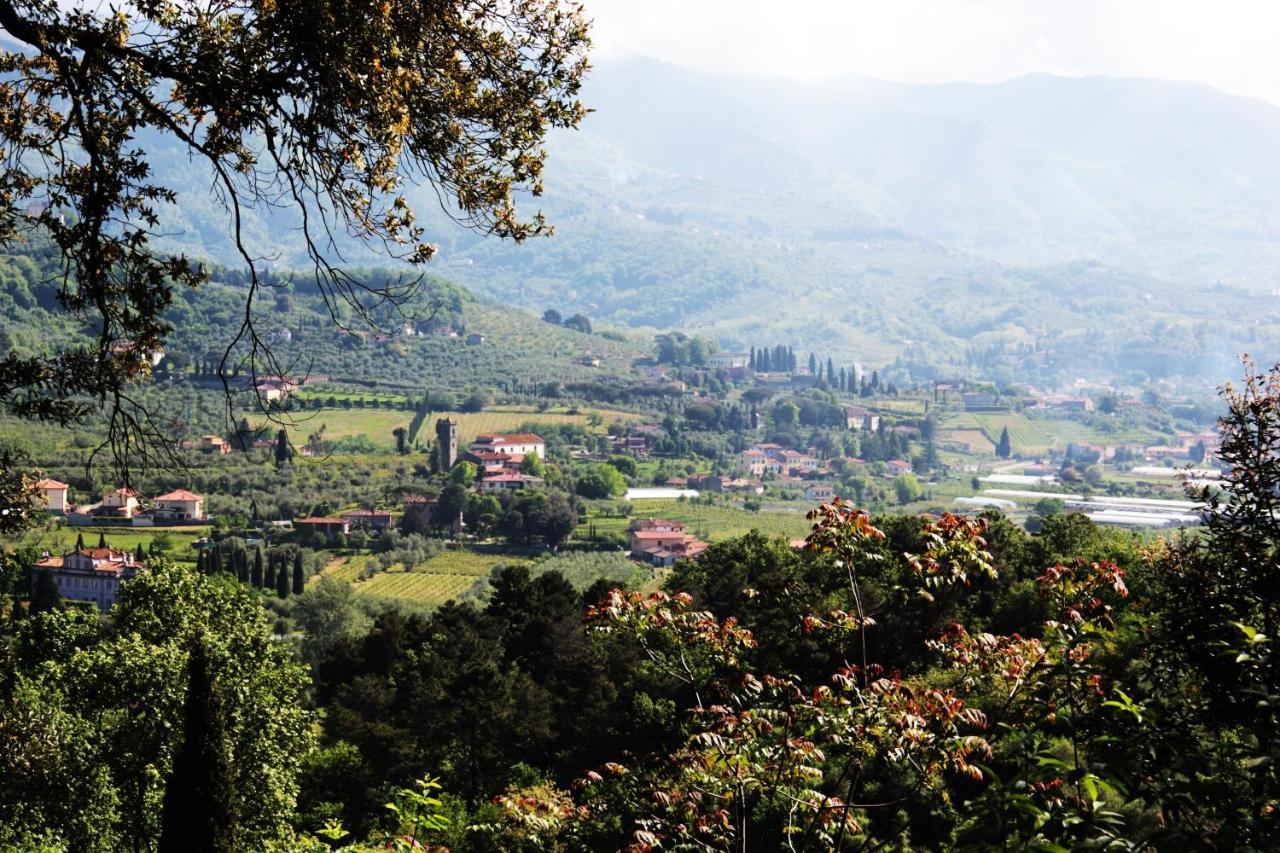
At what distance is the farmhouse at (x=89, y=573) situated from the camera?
45.3 metres

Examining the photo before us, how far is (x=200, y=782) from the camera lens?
10.3 meters

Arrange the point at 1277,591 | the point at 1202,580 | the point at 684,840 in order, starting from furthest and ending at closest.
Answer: the point at 1202,580
the point at 684,840
the point at 1277,591

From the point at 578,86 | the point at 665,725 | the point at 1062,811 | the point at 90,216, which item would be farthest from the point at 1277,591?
the point at 665,725

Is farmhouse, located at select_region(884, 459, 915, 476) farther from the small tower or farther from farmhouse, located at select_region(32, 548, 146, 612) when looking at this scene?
farmhouse, located at select_region(32, 548, 146, 612)

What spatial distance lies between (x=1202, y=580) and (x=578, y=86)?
3.75 metres

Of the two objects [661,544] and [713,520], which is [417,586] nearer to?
[661,544]

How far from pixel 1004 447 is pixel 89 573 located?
9072 centimetres

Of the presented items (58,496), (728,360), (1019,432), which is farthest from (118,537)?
(728,360)

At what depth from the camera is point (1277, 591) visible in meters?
4.70

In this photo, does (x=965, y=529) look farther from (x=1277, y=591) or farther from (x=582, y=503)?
(x=582, y=503)

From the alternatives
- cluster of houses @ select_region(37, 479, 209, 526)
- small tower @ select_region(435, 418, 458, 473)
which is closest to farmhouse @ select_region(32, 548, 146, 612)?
cluster of houses @ select_region(37, 479, 209, 526)

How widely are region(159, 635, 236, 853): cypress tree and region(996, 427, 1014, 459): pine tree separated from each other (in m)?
112

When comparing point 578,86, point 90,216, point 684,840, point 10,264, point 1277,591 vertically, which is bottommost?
point 684,840

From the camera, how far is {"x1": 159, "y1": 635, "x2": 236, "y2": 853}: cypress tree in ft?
33.4
